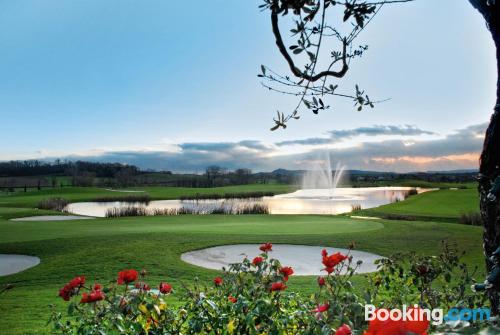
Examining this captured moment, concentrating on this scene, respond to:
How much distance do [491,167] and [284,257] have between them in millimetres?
8425

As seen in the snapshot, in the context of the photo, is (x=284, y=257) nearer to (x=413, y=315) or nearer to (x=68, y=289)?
(x=68, y=289)

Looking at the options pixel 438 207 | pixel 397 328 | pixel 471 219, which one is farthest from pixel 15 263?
pixel 438 207

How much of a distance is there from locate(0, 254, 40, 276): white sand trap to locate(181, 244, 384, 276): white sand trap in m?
3.62

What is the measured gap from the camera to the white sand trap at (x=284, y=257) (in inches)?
348

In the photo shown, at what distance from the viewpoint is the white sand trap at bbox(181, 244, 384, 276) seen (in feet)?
29.0

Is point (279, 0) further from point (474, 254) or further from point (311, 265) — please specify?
point (474, 254)

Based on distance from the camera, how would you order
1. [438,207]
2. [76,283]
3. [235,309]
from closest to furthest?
[235,309] < [76,283] < [438,207]

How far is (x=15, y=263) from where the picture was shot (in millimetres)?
9852

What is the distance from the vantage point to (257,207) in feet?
78.4

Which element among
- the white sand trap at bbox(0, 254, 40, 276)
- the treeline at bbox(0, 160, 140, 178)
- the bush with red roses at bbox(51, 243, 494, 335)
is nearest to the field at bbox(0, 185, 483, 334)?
the white sand trap at bbox(0, 254, 40, 276)

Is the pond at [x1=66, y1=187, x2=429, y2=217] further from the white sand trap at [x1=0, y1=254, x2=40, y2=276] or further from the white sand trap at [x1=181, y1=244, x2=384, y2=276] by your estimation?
the white sand trap at [x1=0, y1=254, x2=40, y2=276]

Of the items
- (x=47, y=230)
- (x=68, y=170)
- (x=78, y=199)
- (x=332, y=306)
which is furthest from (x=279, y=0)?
(x=68, y=170)

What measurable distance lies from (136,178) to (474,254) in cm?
5399

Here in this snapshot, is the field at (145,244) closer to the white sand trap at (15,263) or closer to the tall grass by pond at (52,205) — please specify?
the white sand trap at (15,263)
